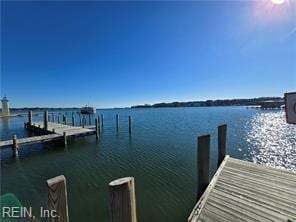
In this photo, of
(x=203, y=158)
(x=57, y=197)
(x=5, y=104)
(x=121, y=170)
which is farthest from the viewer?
(x=5, y=104)

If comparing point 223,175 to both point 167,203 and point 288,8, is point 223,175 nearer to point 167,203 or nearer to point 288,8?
point 167,203

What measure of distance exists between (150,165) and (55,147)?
8700 mm

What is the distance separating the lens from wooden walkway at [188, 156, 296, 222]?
3.61 meters

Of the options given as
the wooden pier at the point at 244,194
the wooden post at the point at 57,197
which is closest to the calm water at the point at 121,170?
the wooden pier at the point at 244,194

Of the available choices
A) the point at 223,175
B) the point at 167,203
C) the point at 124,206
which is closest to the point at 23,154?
the point at 167,203

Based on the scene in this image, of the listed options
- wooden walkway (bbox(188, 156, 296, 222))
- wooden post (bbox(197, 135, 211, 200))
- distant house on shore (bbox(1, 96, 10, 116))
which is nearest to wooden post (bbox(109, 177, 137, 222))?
wooden walkway (bbox(188, 156, 296, 222))

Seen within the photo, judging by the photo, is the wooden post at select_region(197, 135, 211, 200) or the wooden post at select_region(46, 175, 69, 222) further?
the wooden post at select_region(197, 135, 211, 200)

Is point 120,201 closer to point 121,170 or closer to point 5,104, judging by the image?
point 121,170

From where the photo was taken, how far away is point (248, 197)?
4.27 m

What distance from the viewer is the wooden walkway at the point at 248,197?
3605mm

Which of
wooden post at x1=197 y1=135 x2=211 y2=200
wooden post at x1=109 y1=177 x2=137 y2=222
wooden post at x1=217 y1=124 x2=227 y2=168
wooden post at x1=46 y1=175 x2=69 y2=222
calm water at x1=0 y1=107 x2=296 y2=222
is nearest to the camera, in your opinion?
wooden post at x1=109 y1=177 x2=137 y2=222

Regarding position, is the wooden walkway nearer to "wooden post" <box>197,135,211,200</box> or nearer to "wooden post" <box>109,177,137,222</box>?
"wooden post" <box>197,135,211,200</box>

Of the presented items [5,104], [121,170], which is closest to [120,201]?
[121,170]

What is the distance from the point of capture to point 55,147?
554 inches
